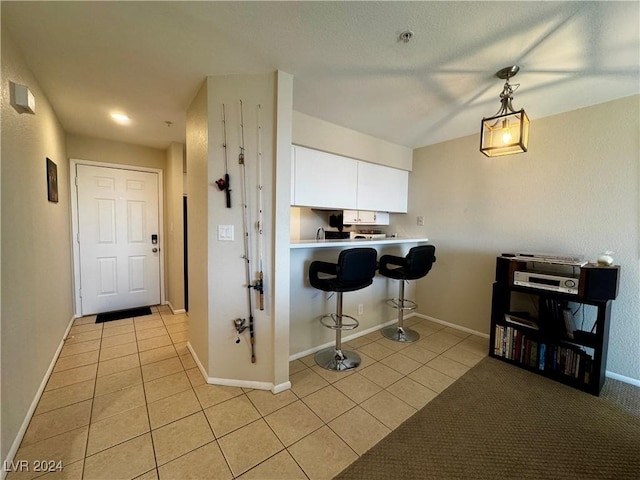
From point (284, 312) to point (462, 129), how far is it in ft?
8.93

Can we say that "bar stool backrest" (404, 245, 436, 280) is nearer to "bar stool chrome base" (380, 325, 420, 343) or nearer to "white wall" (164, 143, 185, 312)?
"bar stool chrome base" (380, 325, 420, 343)

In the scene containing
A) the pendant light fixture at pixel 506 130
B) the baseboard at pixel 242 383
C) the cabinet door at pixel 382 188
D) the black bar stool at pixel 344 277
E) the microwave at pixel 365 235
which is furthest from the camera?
the microwave at pixel 365 235

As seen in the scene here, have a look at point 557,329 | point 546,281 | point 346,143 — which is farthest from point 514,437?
point 346,143

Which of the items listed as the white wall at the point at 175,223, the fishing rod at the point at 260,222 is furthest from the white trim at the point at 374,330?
the white wall at the point at 175,223

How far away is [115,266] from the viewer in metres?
3.58

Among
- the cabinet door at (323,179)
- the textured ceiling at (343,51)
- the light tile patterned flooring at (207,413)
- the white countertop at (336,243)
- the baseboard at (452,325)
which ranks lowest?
the light tile patterned flooring at (207,413)

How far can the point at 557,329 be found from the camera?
2.23 m

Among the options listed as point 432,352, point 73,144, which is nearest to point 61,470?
point 432,352

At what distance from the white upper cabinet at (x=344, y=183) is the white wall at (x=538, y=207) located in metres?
0.33

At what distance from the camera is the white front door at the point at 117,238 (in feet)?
11.1

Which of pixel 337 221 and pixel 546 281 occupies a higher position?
pixel 337 221

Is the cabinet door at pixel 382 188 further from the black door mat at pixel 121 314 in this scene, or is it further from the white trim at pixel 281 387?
the black door mat at pixel 121 314

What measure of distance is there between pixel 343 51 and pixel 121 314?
4055 millimetres

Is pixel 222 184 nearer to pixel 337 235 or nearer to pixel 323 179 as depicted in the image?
pixel 323 179
